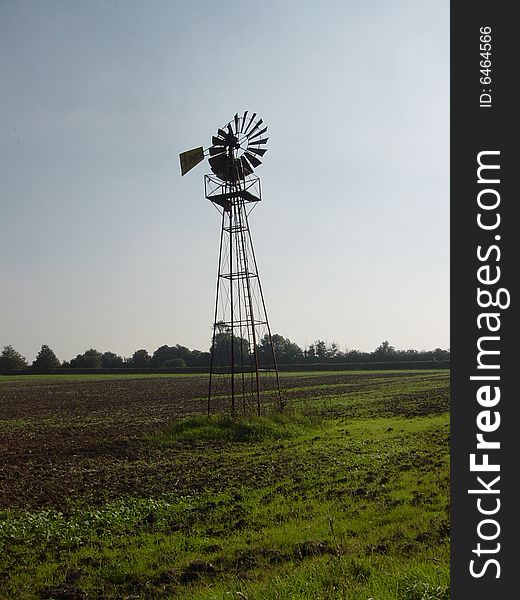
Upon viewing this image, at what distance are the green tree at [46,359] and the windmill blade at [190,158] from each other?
113 metres

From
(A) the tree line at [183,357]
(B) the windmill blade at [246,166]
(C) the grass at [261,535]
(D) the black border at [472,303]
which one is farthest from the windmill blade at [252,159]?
(A) the tree line at [183,357]

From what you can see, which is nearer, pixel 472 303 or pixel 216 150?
pixel 472 303

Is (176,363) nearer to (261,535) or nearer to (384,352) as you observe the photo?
(384,352)

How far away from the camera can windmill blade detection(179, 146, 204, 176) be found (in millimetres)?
25375

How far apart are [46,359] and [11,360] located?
7.33 meters

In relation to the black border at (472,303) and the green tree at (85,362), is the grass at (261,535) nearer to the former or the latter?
the black border at (472,303)

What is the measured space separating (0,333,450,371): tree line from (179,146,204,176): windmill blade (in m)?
94.7

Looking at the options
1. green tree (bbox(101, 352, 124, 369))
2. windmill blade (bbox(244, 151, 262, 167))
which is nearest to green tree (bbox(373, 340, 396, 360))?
green tree (bbox(101, 352, 124, 369))

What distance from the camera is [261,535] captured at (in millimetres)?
9969

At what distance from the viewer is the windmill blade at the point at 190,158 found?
25.4 meters

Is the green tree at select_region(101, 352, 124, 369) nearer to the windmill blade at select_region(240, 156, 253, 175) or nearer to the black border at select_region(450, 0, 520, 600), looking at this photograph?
the windmill blade at select_region(240, 156, 253, 175)

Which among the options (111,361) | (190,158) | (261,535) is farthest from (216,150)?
(111,361)

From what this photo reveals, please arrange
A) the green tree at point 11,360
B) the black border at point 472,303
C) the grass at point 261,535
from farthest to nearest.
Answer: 1. the green tree at point 11,360
2. the grass at point 261,535
3. the black border at point 472,303

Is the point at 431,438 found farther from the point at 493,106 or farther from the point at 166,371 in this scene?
the point at 166,371
